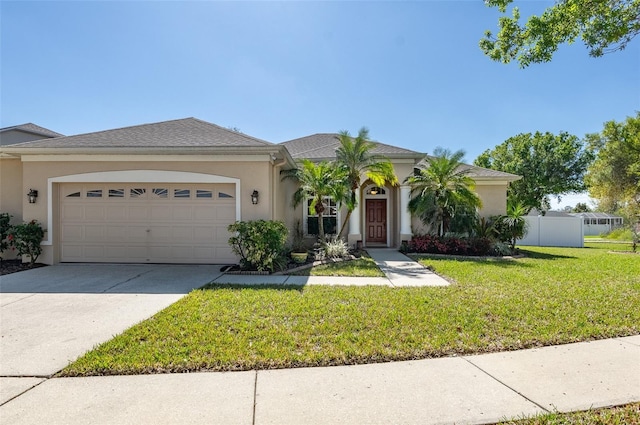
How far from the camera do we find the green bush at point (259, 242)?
8.30 m

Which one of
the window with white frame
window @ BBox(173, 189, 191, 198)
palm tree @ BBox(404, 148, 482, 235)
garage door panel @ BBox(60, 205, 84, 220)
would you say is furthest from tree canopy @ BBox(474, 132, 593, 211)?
garage door panel @ BBox(60, 205, 84, 220)

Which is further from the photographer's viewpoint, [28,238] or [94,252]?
[94,252]

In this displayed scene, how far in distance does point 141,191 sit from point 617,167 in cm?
2991

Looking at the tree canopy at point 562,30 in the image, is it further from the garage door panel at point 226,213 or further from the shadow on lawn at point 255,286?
the garage door panel at point 226,213

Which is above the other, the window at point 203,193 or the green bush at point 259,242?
the window at point 203,193

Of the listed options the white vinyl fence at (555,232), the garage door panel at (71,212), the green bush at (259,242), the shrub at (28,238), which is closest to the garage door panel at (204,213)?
the green bush at (259,242)

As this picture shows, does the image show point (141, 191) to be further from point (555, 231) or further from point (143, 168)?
point (555, 231)

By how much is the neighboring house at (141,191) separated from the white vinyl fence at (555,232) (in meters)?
17.3

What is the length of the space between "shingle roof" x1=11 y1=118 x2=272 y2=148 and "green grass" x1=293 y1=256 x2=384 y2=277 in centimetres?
391

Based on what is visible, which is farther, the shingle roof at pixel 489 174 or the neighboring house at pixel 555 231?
the neighboring house at pixel 555 231

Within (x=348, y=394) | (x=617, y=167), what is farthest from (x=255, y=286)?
(x=617, y=167)

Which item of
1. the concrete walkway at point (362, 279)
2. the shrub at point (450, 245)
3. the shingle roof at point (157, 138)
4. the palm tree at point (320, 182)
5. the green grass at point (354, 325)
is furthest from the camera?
the shrub at point (450, 245)

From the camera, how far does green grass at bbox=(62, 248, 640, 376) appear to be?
3568mm

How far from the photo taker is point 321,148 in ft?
47.9
